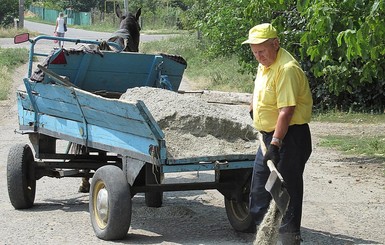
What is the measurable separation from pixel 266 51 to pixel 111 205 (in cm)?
204

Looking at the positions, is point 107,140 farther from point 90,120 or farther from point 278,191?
point 278,191

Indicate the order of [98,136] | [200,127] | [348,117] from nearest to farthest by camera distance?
[200,127]
[98,136]
[348,117]

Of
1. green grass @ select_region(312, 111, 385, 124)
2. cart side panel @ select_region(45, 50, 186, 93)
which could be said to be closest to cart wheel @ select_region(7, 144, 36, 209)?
cart side panel @ select_region(45, 50, 186, 93)

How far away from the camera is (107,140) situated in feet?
27.5

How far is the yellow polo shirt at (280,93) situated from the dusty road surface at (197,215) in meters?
1.59

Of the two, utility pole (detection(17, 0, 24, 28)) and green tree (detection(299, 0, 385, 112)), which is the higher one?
green tree (detection(299, 0, 385, 112))

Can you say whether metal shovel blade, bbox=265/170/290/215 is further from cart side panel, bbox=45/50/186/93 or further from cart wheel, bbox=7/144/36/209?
cart side panel, bbox=45/50/186/93

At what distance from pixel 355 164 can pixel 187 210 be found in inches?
169

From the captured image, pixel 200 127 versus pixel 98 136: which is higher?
pixel 200 127

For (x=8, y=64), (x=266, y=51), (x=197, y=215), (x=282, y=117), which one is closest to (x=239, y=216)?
(x=197, y=215)

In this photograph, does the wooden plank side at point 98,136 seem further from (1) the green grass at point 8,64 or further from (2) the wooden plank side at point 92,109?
(1) the green grass at point 8,64

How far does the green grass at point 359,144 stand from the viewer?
13.9 meters

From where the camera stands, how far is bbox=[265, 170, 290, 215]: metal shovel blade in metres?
6.61

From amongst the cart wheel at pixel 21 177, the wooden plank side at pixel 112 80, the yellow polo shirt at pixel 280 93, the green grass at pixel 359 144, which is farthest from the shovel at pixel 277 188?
the green grass at pixel 359 144
